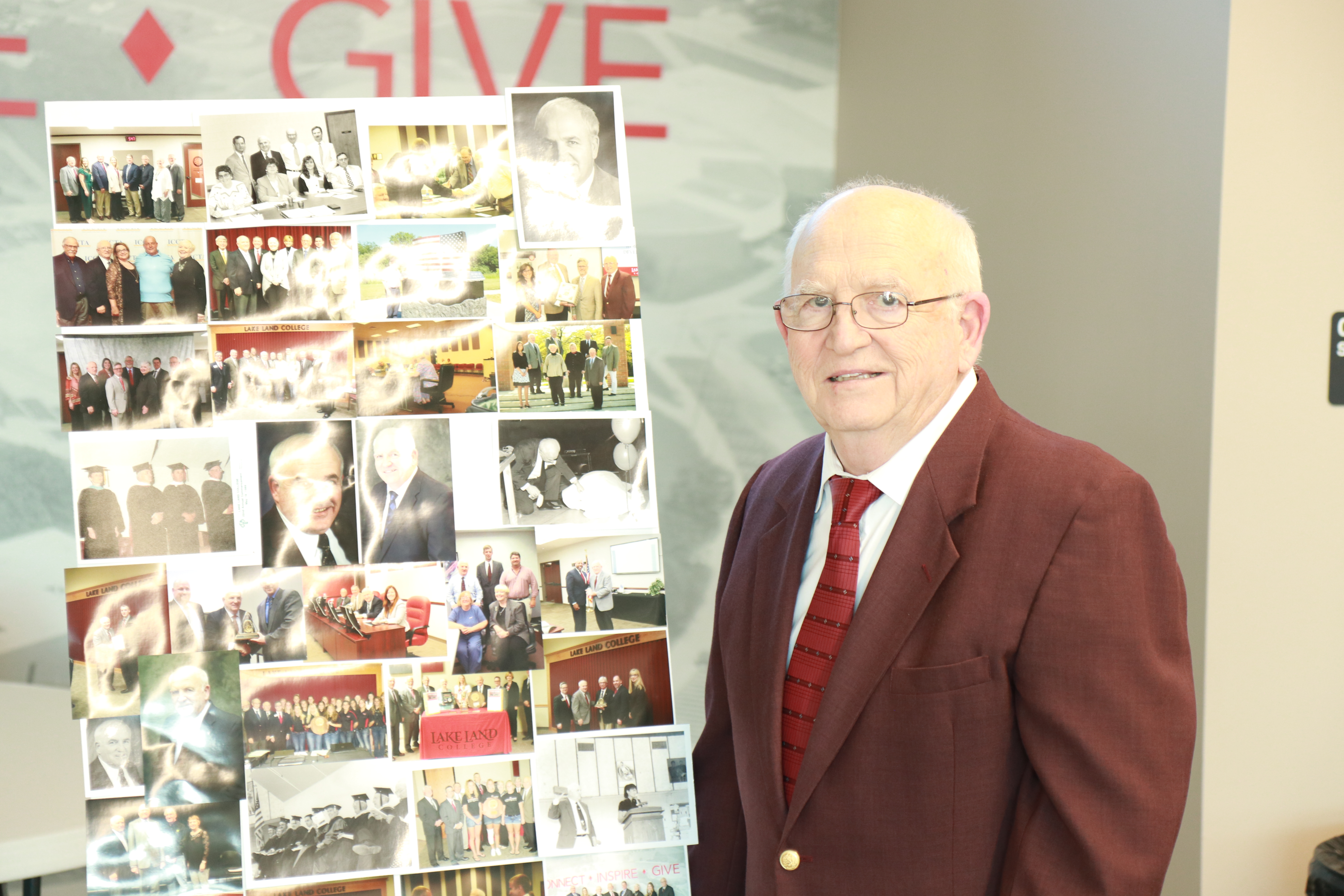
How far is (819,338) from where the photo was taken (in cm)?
142

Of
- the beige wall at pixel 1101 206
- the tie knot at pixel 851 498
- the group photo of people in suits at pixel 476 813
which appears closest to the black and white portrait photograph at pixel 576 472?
the tie knot at pixel 851 498

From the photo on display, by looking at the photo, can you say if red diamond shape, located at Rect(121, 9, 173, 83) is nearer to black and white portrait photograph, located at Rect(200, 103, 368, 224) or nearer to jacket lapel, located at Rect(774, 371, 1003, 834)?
black and white portrait photograph, located at Rect(200, 103, 368, 224)

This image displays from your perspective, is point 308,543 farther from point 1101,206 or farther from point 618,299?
point 1101,206

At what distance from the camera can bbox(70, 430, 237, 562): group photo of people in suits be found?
4.65 feet

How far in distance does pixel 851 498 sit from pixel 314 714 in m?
0.79

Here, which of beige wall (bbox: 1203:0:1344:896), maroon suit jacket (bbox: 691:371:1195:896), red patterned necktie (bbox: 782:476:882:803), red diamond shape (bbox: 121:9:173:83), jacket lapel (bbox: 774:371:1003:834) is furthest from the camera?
red diamond shape (bbox: 121:9:173:83)

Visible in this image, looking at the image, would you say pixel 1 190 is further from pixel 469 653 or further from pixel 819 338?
pixel 819 338

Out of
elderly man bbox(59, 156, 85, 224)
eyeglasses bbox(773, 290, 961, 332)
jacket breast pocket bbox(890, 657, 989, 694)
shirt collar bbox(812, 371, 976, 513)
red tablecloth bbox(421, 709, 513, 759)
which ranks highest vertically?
elderly man bbox(59, 156, 85, 224)

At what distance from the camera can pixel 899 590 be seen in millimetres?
1302

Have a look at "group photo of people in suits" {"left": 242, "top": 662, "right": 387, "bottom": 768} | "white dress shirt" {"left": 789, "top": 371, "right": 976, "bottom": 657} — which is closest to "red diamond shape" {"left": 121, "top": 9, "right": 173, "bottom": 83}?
"group photo of people in suits" {"left": 242, "top": 662, "right": 387, "bottom": 768}

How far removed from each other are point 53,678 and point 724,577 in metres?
3.06

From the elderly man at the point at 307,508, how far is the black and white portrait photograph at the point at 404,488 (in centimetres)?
3

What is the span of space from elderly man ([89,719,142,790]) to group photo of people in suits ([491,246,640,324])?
75 centimetres

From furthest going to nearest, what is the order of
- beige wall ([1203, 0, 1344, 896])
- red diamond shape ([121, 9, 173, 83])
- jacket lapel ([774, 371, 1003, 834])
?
red diamond shape ([121, 9, 173, 83]) < beige wall ([1203, 0, 1344, 896]) < jacket lapel ([774, 371, 1003, 834])
